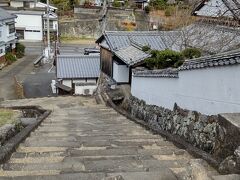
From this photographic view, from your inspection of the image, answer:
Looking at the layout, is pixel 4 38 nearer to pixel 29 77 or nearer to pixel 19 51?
pixel 19 51

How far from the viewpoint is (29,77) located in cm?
3102

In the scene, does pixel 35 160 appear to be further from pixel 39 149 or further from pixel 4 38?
pixel 4 38

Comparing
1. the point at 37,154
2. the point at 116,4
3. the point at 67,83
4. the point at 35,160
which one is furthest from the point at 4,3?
the point at 35,160

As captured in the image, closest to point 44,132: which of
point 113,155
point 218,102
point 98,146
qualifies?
point 98,146

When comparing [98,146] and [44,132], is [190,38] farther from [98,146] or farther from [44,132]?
[98,146]

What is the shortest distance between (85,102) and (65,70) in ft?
20.8

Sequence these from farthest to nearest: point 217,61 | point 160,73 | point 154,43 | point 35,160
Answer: point 154,43 < point 160,73 < point 217,61 < point 35,160

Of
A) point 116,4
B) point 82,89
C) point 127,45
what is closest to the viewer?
point 127,45

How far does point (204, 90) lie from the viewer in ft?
22.4

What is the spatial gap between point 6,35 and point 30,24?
12671 millimetres

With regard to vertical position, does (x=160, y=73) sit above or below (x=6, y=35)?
below

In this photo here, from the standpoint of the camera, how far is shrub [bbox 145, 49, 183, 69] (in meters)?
12.6

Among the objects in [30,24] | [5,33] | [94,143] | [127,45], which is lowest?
[94,143]

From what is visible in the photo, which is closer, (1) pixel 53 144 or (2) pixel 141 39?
(1) pixel 53 144
